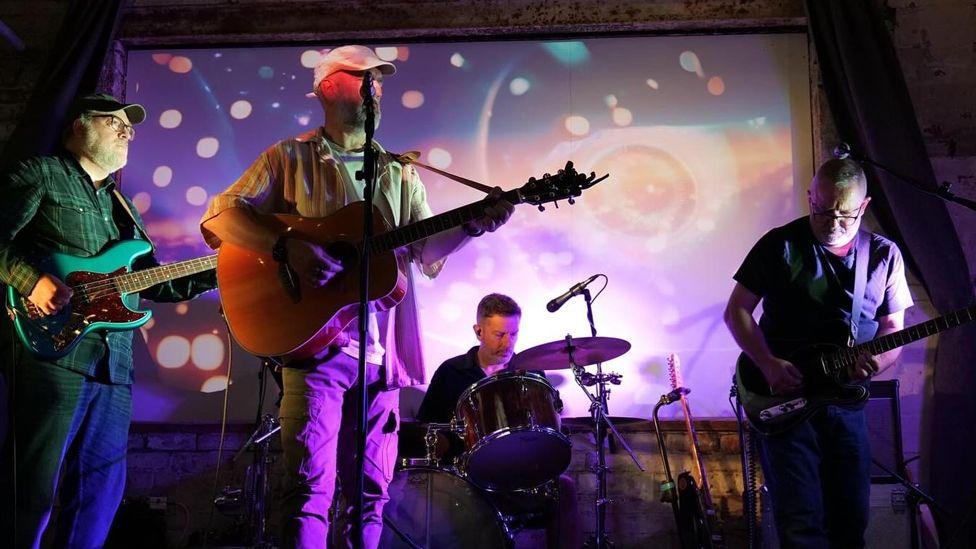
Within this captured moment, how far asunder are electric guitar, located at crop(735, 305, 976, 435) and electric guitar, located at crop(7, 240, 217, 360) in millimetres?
2721

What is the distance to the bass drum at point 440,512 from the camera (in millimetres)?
4359

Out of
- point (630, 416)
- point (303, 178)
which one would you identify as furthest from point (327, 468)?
point (630, 416)

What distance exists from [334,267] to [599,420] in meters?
2.32

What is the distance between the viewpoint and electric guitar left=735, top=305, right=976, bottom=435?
353 cm

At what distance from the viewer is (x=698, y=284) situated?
17.8ft

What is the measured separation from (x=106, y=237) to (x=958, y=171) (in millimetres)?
5376

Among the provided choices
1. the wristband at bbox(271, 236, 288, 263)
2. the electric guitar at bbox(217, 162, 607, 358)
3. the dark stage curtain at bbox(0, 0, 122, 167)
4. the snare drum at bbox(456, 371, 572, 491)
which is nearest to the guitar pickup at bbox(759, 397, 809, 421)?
the snare drum at bbox(456, 371, 572, 491)

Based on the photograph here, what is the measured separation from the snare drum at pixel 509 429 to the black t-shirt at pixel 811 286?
3.93 feet

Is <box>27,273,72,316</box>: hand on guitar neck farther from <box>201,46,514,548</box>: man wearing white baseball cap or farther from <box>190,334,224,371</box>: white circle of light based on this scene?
<box>190,334,224,371</box>: white circle of light

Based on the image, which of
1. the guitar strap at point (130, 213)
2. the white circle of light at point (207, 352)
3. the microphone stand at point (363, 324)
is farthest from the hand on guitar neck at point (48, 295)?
the white circle of light at point (207, 352)

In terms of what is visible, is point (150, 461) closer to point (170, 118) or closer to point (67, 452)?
point (67, 452)

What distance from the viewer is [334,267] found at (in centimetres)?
304

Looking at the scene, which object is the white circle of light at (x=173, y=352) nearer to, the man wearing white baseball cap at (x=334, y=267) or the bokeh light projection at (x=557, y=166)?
the bokeh light projection at (x=557, y=166)

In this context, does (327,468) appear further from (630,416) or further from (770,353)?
(630,416)
